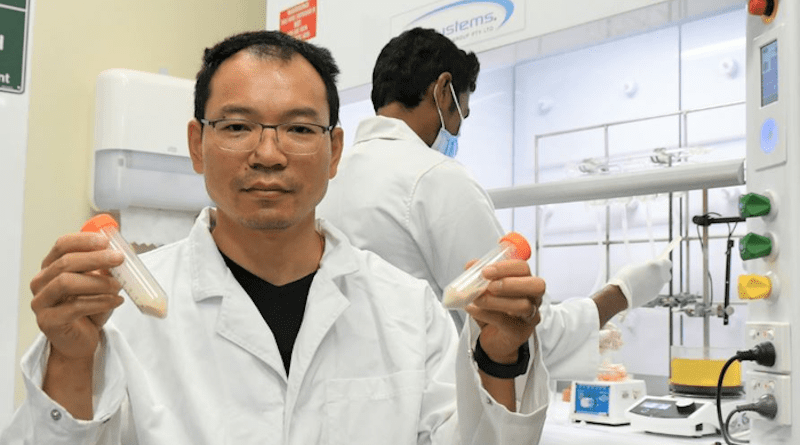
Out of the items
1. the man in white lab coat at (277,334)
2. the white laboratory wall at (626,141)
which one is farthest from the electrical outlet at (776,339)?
the white laboratory wall at (626,141)

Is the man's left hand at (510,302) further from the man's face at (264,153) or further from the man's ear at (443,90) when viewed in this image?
the man's ear at (443,90)

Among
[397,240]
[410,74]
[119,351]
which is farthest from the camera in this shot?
[410,74]

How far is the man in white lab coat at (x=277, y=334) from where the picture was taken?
39.4 inches

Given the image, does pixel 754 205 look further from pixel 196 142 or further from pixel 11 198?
pixel 11 198

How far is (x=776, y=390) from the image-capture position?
134cm

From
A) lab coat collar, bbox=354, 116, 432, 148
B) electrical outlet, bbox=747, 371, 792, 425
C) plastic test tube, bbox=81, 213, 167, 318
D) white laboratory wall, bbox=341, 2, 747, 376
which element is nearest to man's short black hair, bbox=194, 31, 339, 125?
plastic test tube, bbox=81, 213, 167, 318

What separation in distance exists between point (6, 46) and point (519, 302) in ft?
5.07

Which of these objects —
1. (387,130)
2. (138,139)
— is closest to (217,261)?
(387,130)

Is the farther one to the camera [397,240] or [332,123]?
[397,240]

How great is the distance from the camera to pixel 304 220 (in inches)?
50.5

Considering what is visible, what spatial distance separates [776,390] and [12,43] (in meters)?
1.78

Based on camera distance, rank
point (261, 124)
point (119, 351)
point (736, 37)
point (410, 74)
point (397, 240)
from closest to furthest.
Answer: point (119, 351)
point (261, 124)
point (397, 240)
point (410, 74)
point (736, 37)

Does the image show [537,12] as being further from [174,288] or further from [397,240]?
[174,288]

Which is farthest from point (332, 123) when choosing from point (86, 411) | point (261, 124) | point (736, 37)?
point (736, 37)
